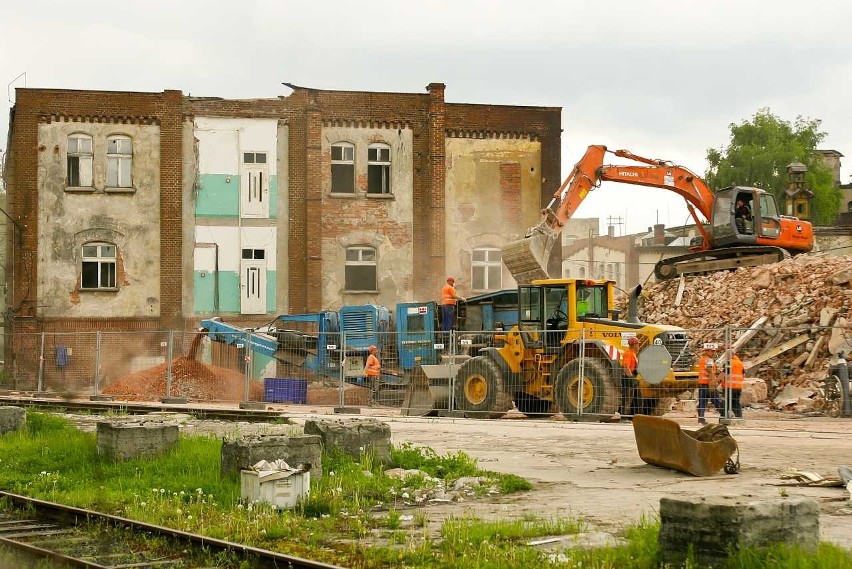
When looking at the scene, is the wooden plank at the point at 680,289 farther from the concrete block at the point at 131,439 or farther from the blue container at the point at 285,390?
the concrete block at the point at 131,439

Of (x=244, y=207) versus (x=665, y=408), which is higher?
(x=244, y=207)

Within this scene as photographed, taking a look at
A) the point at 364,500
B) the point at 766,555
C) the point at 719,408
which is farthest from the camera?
the point at 719,408

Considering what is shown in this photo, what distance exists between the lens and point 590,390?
71.2 feet

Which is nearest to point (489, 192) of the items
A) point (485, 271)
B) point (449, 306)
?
point (485, 271)

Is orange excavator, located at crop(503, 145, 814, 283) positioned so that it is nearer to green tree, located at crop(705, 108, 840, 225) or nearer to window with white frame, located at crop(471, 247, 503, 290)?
window with white frame, located at crop(471, 247, 503, 290)

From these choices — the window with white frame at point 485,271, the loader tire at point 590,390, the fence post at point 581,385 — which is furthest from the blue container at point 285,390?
the window with white frame at point 485,271

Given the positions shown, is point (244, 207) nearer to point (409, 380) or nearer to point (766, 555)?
point (409, 380)

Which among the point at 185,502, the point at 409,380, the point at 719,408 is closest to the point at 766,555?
the point at 185,502

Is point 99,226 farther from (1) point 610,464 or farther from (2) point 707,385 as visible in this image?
(1) point 610,464

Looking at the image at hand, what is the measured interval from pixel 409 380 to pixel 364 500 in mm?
16010

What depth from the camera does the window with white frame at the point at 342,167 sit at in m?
41.2

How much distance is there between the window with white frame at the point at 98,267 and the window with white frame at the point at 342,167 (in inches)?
321

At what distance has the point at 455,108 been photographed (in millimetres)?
41781

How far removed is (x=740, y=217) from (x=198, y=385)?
16.2m
